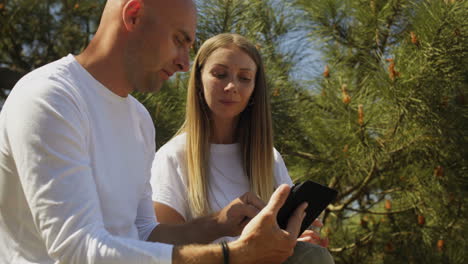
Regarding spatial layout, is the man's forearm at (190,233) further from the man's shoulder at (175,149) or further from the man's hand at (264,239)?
the man's shoulder at (175,149)

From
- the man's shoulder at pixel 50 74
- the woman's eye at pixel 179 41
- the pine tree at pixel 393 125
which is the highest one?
the woman's eye at pixel 179 41

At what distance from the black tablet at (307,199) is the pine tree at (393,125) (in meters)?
0.93

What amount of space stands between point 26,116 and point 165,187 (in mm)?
734

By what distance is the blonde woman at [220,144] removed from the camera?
1.64 meters

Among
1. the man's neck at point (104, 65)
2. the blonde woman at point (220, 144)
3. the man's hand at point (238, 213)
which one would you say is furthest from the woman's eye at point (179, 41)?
the blonde woman at point (220, 144)

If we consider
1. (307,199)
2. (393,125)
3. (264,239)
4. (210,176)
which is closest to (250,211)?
(307,199)

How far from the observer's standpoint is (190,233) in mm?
1233

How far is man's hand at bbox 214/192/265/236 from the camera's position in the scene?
1.20 meters

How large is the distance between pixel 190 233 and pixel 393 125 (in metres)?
1.06

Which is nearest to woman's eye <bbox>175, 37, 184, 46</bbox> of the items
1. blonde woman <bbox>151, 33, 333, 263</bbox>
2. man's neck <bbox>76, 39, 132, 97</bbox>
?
man's neck <bbox>76, 39, 132, 97</bbox>

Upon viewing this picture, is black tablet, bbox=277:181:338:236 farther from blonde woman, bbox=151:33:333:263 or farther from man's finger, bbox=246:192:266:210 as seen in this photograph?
blonde woman, bbox=151:33:333:263

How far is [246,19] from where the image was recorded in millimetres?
2303

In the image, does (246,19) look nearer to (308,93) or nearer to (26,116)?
(308,93)

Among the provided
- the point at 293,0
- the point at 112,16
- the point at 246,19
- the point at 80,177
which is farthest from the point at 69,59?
the point at 293,0
